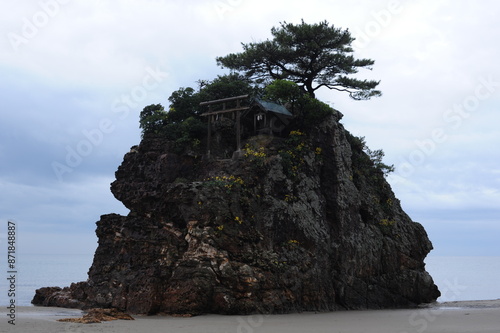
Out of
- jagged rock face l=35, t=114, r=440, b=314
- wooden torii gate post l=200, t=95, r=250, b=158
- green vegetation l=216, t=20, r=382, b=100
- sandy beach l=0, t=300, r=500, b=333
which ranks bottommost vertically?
sandy beach l=0, t=300, r=500, b=333

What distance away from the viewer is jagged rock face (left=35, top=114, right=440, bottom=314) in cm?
2184

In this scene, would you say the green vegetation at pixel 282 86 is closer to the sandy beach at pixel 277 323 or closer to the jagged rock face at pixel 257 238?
the jagged rock face at pixel 257 238

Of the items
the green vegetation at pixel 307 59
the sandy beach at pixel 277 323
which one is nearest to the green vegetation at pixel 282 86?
the green vegetation at pixel 307 59

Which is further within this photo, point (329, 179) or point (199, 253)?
point (329, 179)

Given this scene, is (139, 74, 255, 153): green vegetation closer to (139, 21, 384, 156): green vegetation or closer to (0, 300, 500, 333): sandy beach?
(139, 21, 384, 156): green vegetation

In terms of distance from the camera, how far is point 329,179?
27609 mm

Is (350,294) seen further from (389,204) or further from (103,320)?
(103,320)

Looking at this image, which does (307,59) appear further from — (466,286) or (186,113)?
(466,286)

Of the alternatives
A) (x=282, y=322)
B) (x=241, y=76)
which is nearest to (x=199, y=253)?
(x=282, y=322)

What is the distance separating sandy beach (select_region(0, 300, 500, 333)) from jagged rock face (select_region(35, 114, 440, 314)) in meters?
1.30

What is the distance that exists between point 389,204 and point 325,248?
25.0ft

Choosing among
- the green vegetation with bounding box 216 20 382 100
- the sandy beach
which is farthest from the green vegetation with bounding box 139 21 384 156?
the sandy beach

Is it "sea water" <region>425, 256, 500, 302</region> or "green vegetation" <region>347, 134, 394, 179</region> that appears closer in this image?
"green vegetation" <region>347, 134, 394, 179</region>

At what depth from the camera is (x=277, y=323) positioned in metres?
19.6
